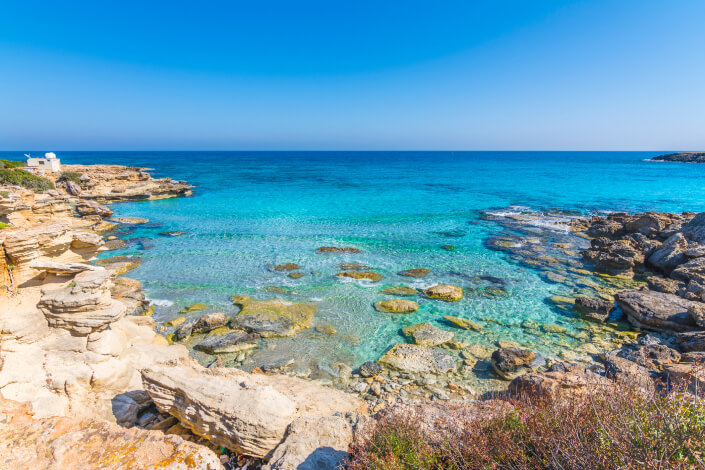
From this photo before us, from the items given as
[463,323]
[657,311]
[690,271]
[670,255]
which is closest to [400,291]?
[463,323]

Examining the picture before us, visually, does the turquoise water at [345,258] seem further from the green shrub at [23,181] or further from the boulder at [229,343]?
the green shrub at [23,181]

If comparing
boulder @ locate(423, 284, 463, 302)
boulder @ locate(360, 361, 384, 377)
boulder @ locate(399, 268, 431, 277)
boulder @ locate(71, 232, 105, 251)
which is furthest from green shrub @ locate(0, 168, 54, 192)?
boulder @ locate(423, 284, 463, 302)

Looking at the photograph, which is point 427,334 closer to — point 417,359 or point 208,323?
point 417,359

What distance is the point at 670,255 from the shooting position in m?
19.9

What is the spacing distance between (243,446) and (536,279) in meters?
18.2

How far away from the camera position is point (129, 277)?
19109 millimetres

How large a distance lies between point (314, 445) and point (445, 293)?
40.3 ft

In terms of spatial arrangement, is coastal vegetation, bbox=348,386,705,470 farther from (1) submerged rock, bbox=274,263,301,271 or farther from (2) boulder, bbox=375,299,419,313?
(1) submerged rock, bbox=274,263,301,271

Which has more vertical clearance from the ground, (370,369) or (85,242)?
(85,242)

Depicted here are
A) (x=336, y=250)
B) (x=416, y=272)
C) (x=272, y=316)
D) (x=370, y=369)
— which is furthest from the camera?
(x=336, y=250)

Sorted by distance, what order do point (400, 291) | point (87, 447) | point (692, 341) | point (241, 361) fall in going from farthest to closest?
1. point (400, 291)
2. point (241, 361)
3. point (692, 341)
4. point (87, 447)

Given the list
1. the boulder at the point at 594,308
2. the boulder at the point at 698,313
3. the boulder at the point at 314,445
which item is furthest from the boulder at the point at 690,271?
the boulder at the point at 314,445

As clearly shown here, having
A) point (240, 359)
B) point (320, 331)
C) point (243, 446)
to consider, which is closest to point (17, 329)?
point (240, 359)

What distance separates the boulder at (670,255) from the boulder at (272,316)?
20.4m
